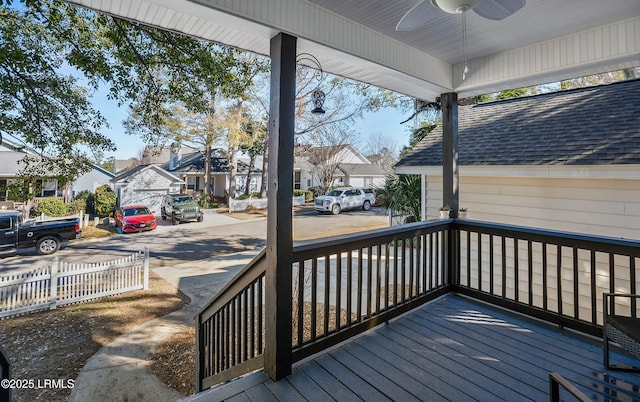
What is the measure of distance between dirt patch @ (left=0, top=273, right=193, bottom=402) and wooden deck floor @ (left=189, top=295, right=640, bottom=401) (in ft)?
11.8

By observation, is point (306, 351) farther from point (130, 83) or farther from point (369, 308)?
point (130, 83)

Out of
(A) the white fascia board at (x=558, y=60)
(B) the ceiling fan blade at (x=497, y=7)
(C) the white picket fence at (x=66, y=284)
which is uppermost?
(A) the white fascia board at (x=558, y=60)

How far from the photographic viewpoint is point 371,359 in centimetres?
221

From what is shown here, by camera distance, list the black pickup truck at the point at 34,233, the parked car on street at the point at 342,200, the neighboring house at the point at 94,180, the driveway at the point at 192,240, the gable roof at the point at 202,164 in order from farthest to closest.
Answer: the gable roof at the point at 202,164 < the parked car on street at the point at 342,200 < the neighboring house at the point at 94,180 < the driveway at the point at 192,240 < the black pickup truck at the point at 34,233

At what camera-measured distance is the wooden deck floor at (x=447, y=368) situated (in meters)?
1.84

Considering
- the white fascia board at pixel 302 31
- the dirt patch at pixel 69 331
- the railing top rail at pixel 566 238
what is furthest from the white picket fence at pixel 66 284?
the railing top rail at pixel 566 238

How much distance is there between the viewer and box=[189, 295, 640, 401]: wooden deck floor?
1.84 meters

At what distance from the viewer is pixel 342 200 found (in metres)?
17.2

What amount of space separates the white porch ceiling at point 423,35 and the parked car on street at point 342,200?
13.1 meters

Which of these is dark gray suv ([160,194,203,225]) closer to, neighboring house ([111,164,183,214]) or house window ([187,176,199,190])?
neighboring house ([111,164,183,214])

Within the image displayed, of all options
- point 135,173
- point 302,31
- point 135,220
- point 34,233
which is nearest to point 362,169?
point 135,173

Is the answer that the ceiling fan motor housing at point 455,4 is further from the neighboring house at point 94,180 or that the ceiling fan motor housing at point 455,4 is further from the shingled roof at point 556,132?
the neighboring house at point 94,180

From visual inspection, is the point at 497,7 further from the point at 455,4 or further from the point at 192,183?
the point at 192,183

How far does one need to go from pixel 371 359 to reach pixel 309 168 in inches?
812
